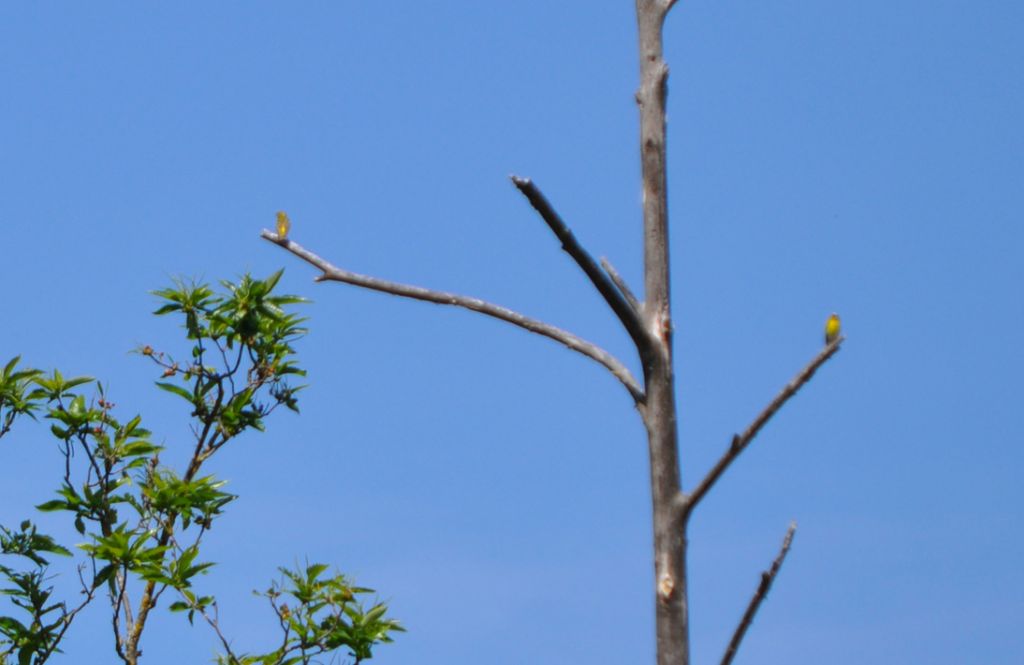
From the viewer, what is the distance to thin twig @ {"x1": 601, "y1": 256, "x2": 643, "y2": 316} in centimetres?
290

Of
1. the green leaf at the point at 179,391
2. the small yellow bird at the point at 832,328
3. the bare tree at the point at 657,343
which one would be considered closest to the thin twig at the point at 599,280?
the bare tree at the point at 657,343

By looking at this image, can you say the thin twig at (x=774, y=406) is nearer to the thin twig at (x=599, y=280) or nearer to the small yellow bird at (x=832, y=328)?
the small yellow bird at (x=832, y=328)

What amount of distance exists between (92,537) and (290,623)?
0.94 metres

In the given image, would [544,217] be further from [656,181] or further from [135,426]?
[135,426]

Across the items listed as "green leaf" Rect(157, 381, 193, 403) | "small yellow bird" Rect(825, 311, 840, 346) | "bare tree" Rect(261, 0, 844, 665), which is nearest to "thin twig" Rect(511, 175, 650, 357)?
"bare tree" Rect(261, 0, 844, 665)

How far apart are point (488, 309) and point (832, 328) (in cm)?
82

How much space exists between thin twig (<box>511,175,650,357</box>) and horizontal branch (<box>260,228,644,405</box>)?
0.30ft

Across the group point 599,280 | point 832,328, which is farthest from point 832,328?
point 599,280

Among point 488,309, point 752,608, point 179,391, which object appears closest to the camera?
point 752,608

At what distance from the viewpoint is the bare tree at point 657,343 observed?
2695 millimetres

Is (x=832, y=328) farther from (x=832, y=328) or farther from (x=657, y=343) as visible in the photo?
(x=657, y=343)

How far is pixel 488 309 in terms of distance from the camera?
3.06 metres

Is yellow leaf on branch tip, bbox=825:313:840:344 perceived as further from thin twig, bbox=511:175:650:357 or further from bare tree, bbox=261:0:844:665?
thin twig, bbox=511:175:650:357

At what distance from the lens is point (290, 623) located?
210 inches
